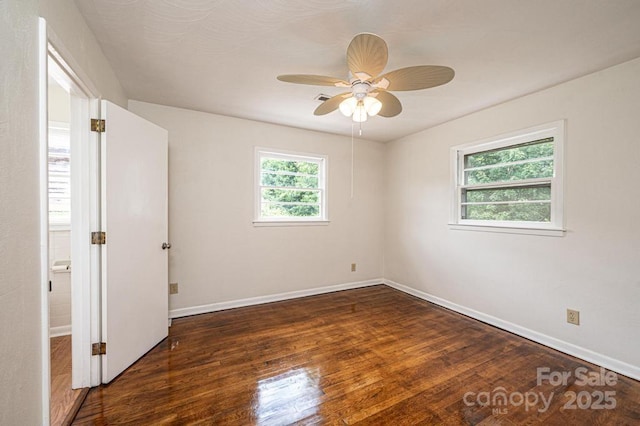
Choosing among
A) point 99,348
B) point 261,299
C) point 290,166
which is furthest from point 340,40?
point 261,299

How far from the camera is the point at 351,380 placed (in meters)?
1.96

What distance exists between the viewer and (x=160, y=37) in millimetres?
1811

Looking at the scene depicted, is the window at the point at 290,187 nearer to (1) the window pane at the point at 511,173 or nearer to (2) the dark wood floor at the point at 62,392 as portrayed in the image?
(1) the window pane at the point at 511,173

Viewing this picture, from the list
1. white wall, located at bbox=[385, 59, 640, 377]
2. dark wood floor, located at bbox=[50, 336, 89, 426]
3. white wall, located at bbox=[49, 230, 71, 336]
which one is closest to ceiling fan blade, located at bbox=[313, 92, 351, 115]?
white wall, located at bbox=[385, 59, 640, 377]

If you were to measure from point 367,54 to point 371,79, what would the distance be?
0.26m

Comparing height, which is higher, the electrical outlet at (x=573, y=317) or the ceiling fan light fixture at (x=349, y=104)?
the ceiling fan light fixture at (x=349, y=104)

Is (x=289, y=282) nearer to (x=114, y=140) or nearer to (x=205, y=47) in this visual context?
(x=114, y=140)

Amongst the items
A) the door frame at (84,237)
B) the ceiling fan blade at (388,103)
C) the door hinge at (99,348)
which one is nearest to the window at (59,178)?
the door frame at (84,237)

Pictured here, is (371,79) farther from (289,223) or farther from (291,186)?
(289,223)

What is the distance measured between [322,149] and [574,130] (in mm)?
2762

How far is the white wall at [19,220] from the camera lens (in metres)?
0.91

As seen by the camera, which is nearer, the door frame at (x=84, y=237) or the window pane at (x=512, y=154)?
the door frame at (x=84, y=237)

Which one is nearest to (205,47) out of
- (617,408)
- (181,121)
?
(181,121)

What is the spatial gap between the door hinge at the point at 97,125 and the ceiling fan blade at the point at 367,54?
5.86 feet
